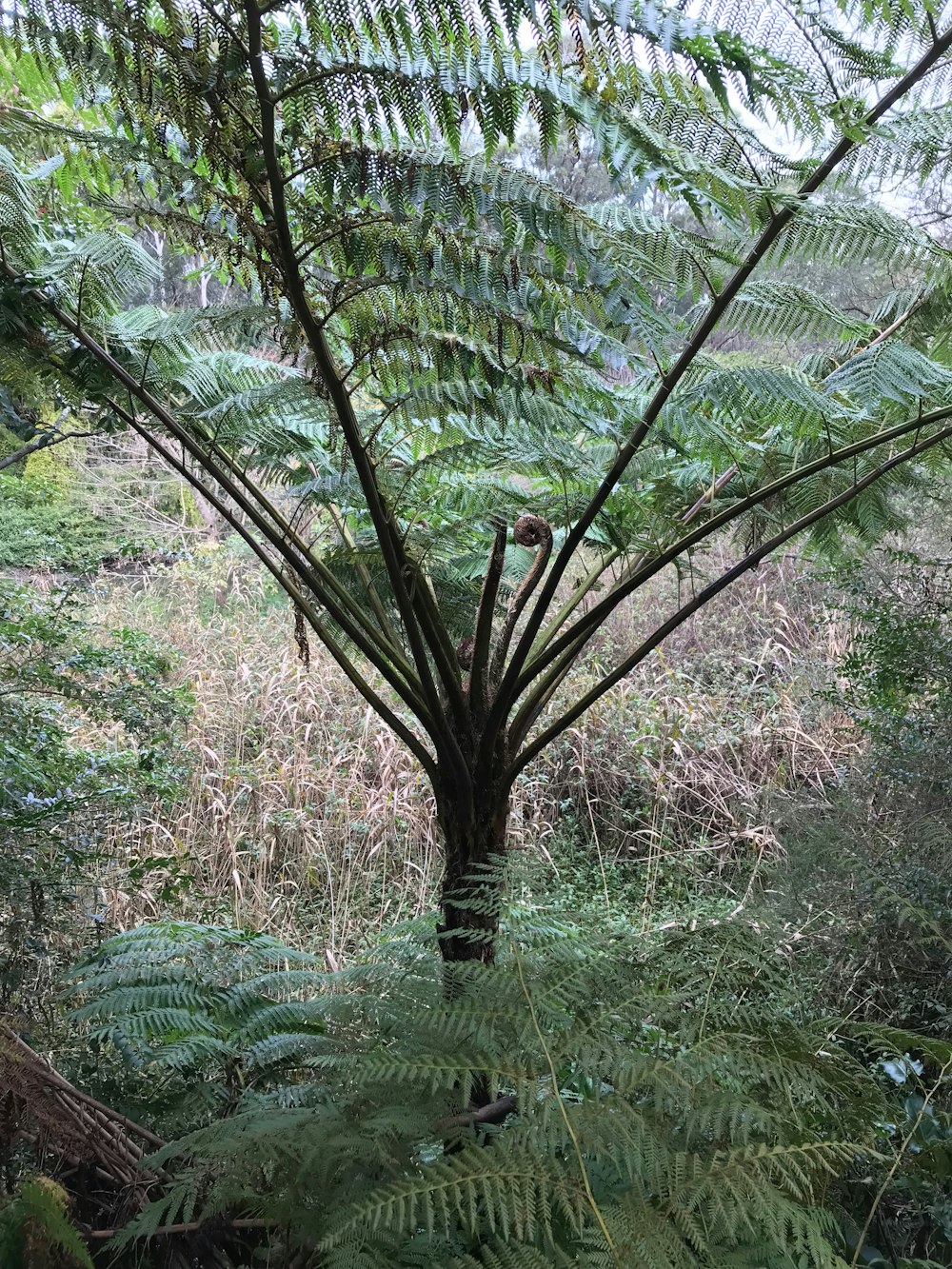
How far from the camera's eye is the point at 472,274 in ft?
4.85

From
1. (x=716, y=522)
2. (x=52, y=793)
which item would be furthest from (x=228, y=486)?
A: (x=52, y=793)

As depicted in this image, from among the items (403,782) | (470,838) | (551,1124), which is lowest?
(551,1124)

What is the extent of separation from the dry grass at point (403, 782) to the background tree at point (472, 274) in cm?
148

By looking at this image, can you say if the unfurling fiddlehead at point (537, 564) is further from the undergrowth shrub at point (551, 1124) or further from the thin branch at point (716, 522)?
the undergrowth shrub at point (551, 1124)

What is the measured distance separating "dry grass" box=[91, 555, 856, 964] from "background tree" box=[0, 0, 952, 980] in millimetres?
1478

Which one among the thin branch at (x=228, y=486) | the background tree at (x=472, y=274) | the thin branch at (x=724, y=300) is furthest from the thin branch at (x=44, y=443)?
the thin branch at (x=724, y=300)

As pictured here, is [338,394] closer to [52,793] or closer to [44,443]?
[44,443]

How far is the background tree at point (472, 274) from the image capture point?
125 cm

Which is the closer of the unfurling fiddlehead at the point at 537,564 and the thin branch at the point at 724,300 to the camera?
the thin branch at the point at 724,300

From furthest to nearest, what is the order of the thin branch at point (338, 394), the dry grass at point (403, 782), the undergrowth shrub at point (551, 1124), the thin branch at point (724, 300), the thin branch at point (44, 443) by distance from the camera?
the dry grass at point (403, 782)
the thin branch at point (44, 443)
the thin branch at point (724, 300)
the thin branch at point (338, 394)
the undergrowth shrub at point (551, 1124)

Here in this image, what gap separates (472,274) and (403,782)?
8.97 ft

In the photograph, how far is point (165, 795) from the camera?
263 cm

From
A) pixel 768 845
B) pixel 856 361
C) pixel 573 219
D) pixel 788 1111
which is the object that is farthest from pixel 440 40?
pixel 768 845

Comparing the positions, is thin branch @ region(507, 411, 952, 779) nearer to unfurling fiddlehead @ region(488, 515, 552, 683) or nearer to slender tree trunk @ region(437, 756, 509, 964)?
slender tree trunk @ region(437, 756, 509, 964)
